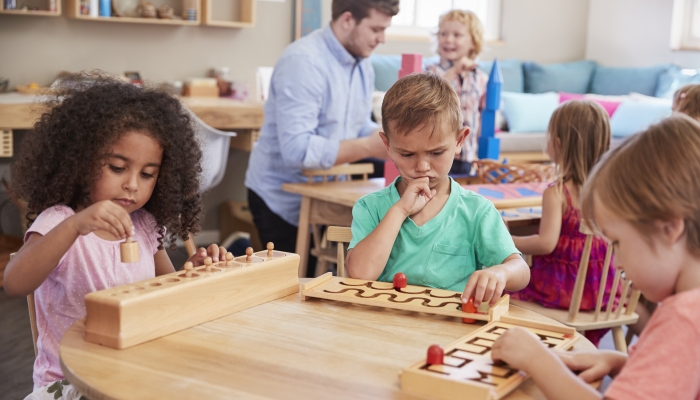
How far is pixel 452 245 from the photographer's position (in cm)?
163

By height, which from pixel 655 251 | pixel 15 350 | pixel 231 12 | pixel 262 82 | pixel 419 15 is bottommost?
pixel 15 350

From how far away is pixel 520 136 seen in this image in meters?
5.86

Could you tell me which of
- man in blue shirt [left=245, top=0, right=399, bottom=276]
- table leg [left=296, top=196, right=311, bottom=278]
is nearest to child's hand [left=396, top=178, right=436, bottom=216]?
man in blue shirt [left=245, top=0, right=399, bottom=276]

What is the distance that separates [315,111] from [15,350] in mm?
1534

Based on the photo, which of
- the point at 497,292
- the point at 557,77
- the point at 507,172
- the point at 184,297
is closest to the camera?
the point at 184,297

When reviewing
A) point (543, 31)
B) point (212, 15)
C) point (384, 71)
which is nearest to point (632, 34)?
point (543, 31)

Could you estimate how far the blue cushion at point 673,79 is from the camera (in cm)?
629

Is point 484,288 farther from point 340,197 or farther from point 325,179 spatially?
point 325,179

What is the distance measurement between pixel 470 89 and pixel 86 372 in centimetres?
317

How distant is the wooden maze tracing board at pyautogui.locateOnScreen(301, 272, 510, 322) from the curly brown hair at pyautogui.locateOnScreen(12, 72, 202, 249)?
1.40 feet

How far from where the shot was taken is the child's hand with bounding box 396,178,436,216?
162cm

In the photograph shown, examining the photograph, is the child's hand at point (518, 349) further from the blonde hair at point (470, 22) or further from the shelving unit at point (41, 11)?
the shelving unit at point (41, 11)

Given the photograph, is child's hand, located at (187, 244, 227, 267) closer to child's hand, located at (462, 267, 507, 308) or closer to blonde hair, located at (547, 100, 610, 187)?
child's hand, located at (462, 267, 507, 308)

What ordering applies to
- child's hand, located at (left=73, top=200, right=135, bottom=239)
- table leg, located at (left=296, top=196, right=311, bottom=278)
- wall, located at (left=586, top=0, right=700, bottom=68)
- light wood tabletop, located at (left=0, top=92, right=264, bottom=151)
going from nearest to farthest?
child's hand, located at (left=73, top=200, right=135, bottom=239) < table leg, located at (left=296, top=196, right=311, bottom=278) < light wood tabletop, located at (left=0, top=92, right=264, bottom=151) < wall, located at (left=586, top=0, right=700, bottom=68)
